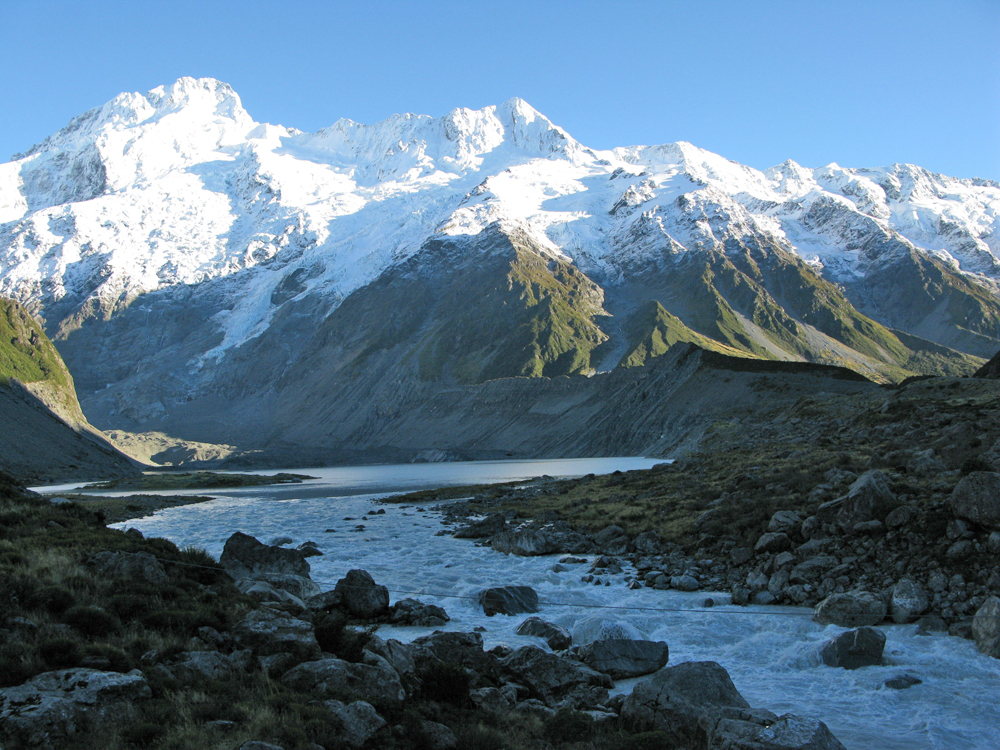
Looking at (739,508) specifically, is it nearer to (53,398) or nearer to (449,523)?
(449,523)

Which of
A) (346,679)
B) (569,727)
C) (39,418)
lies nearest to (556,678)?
(569,727)

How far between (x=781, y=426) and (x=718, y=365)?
56.0 metres

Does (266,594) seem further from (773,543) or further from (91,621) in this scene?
(773,543)

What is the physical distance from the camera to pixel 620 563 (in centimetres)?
3017

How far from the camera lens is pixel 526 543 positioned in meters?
35.6

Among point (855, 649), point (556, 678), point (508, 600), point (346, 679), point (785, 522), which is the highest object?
point (785, 522)

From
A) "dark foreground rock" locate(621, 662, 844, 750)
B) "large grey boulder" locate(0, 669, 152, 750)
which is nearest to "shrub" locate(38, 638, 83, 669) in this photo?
"large grey boulder" locate(0, 669, 152, 750)

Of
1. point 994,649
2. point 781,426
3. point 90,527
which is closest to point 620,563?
point 994,649

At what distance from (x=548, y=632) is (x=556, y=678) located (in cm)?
451

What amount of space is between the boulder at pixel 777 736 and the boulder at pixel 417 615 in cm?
1211

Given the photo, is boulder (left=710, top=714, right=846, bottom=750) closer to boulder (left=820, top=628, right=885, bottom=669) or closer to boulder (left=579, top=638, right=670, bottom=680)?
boulder (left=579, top=638, right=670, bottom=680)

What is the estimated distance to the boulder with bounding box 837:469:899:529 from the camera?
23.8 metres

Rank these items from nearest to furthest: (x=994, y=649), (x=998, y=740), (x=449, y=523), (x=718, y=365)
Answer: (x=998, y=740) → (x=994, y=649) → (x=449, y=523) → (x=718, y=365)

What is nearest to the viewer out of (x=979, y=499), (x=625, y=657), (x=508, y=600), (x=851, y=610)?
(x=625, y=657)
